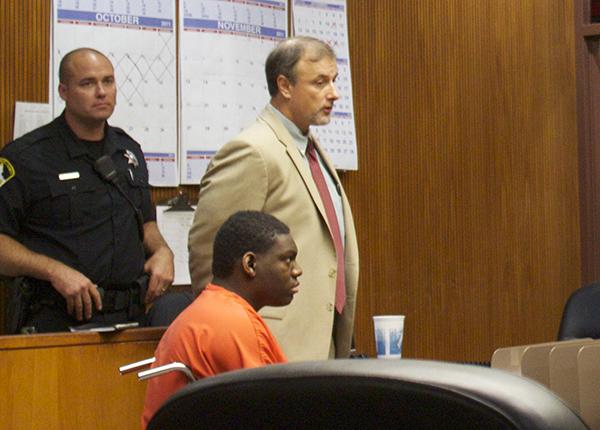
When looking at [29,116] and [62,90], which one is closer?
[62,90]

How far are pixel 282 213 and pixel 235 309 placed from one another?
896mm

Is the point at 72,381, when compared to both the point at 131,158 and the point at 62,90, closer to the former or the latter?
the point at 131,158

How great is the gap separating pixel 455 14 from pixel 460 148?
66 centimetres

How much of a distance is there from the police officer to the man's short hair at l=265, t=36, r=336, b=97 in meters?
0.60

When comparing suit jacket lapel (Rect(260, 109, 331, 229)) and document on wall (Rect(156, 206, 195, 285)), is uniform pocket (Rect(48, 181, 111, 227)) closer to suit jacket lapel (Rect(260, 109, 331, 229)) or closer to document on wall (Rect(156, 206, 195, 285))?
document on wall (Rect(156, 206, 195, 285))

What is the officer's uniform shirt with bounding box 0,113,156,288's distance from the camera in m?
3.56

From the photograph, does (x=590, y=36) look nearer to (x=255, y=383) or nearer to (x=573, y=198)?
(x=573, y=198)

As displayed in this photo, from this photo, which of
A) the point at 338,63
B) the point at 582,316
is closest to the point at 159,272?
the point at 338,63

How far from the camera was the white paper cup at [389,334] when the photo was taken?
3617 mm

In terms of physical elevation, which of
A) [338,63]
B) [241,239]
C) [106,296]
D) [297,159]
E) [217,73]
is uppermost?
[338,63]

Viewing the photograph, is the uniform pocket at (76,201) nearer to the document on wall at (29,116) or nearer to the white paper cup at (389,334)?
the document on wall at (29,116)

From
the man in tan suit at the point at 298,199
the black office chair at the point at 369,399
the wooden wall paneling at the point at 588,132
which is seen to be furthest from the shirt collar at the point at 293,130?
the wooden wall paneling at the point at 588,132

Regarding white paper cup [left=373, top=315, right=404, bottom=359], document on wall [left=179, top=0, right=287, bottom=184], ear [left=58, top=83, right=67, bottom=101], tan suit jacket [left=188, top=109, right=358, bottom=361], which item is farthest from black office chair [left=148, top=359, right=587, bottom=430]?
document on wall [left=179, top=0, right=287, bottom=184]

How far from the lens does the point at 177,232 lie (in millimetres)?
4238
